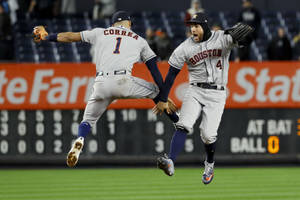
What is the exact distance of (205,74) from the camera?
11.7 m

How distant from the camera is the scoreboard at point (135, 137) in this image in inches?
677

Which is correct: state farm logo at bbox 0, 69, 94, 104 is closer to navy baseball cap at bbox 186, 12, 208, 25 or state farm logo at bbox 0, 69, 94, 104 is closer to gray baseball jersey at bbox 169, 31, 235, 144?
gray baseball jersey at bbox 169, 31, 235, 144

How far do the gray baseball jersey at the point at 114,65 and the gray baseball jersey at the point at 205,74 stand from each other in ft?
1.71

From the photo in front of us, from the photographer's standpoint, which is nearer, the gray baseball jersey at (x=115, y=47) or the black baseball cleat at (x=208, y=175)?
the gray baseball jersey at (x=115, y=47)

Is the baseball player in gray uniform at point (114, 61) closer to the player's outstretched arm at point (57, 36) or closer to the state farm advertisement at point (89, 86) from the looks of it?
the player's outstretched arm at point (57, 36)

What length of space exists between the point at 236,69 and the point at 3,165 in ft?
17.6

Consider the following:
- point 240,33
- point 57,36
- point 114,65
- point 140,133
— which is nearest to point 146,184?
point 140,133

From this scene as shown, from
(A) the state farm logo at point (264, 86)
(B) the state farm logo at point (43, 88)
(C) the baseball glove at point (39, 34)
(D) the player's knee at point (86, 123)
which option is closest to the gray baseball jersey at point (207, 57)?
(D) the player's knee at point (86, 123)

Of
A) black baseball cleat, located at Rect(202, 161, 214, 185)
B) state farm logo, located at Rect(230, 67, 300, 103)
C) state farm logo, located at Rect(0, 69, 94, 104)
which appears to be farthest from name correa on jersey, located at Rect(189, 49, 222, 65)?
state farm logo, located at Rect(0, 69, 94, 104)

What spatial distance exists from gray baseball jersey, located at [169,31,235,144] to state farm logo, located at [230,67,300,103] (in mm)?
5436

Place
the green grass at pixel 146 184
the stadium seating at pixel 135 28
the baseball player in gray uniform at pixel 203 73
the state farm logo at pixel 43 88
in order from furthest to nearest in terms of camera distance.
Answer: the stadium seating at pixel 135 28, the state farm logo at pixel 43 88, the green grass at pixel 146 184, the baseball player in gray uniform at pixel 203 73

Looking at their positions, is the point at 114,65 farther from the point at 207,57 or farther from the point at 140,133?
the point at 140,133

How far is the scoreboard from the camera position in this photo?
17188 mm

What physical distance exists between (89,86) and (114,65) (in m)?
5.97
